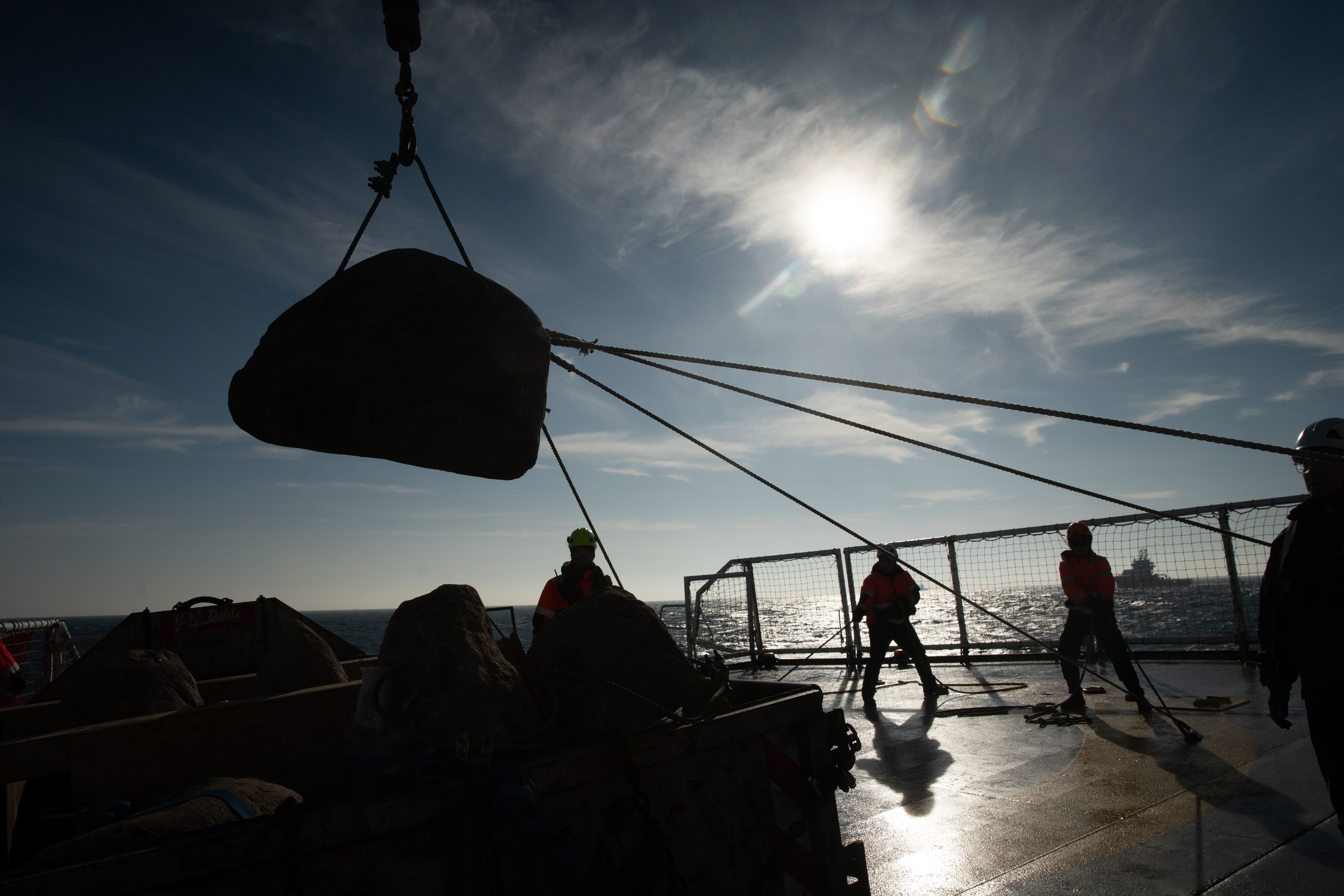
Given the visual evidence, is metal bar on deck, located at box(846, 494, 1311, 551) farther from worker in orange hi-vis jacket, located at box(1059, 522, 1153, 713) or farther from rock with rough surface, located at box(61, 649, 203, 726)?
rock with rough surface, located at box(61, 649, 203, 726)

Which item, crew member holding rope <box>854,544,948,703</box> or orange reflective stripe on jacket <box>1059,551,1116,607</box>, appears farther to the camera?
crew member holding rope <box>854,544,948,703</box>

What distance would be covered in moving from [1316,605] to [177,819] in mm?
4103

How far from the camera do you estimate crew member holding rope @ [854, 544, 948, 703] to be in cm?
767

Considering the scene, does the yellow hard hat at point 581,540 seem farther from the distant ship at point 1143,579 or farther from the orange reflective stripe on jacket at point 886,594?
the distant ship at point 1143,579

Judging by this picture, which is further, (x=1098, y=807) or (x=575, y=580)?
(x=575, y=580)

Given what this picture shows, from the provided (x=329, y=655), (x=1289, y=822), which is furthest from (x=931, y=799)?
(x=329, y=655)

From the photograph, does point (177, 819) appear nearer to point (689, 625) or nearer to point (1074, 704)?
point (1074, 704)

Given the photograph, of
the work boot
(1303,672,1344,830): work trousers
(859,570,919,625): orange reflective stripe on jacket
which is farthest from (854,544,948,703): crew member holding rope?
(1303,672,1344,830): work trousers

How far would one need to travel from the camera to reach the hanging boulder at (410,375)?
232 cm

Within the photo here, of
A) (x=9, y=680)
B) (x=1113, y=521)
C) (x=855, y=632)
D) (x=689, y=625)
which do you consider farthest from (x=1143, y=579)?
(x=9, y=680)

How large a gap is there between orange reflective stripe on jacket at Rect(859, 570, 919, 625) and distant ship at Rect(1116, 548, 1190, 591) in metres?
3.45

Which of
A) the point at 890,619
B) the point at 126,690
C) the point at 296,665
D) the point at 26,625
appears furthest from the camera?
the point at 26,625

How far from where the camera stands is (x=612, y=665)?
2.27 m

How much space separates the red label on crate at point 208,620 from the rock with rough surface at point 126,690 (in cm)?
112
